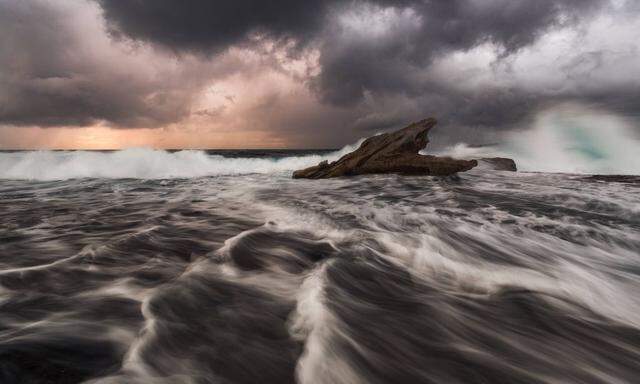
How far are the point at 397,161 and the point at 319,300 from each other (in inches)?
498

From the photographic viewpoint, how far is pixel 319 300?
2994mm

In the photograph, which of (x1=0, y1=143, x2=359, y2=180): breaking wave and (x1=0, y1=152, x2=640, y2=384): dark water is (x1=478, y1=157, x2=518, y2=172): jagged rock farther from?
(x1=0, y1=152, x2=640, y2=384): dark water

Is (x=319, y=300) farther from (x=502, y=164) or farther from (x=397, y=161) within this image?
(x=502, y=164)

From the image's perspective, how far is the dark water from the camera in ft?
6.98

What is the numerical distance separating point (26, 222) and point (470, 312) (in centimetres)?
733

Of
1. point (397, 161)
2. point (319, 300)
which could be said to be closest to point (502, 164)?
point (397, 161)

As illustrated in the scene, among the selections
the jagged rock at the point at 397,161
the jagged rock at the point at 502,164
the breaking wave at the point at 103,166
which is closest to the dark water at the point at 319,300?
the jagged rock at the point at 397,161

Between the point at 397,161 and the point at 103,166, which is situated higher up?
the point at 397,161

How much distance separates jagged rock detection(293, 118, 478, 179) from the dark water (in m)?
8.04

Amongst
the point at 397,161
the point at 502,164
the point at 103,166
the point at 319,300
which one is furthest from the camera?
the point at 502,164

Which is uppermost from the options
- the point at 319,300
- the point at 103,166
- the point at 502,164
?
the point at 502,164

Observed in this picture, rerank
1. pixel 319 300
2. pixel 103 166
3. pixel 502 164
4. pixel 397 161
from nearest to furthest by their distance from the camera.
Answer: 1. pixel 319 300
2. pixel 397 161
3. pixel 103 166
4. pixel 502 164

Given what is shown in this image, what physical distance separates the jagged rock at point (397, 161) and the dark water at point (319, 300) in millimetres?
8040

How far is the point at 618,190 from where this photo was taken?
10312 millimetres
